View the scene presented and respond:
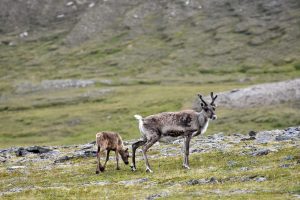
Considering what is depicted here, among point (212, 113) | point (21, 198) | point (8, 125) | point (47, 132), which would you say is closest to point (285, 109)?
point (47, 132)

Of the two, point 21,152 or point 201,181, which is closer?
point 201,181

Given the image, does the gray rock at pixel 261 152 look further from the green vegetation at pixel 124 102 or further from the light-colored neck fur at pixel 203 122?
the green vegetation at pixel 124 102

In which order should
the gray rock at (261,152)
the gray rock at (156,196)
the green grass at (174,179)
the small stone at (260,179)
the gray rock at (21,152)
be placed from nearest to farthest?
the green grass at (174,179), the gray rock at (156,196), the small stone at (260,179), the gray rock at (261,152), the gray rock at (21,152)

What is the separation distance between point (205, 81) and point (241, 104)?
4612 cm

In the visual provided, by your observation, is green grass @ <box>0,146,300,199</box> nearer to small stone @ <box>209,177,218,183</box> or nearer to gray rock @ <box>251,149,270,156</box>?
small stone @ <box>209,177,218,183</box>

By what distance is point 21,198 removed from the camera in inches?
1035

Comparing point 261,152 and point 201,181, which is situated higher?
point 201,181

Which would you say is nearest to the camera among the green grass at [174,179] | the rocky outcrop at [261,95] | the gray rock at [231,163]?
the green grass at [174,179]

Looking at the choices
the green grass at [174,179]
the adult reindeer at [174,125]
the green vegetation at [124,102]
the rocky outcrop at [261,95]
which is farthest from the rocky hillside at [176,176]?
the rocky outcrop at [261,95]

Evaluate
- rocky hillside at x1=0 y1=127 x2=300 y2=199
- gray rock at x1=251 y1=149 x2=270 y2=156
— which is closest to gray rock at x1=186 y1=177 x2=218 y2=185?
rocky hillside at x1=0 y1=127 x2=300 y2=199

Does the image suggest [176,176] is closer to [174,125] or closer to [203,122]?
[174,125]

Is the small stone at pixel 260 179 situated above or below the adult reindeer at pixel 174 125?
below

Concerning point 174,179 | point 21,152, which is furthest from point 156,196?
point 21,152

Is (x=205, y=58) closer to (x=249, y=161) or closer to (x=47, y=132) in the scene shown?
(x=47, y=132)
